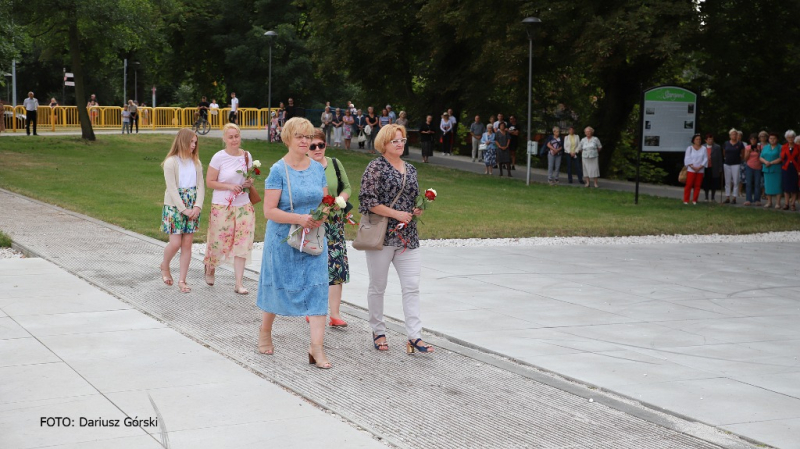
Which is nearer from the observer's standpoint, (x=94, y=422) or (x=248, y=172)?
(x=94, y=422)

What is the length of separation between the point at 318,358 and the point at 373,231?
113 cm

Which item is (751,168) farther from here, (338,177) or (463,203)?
(338,177)

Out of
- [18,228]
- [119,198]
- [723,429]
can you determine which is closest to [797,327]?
[723,429]

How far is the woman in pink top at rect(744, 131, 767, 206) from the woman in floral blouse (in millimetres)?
17502

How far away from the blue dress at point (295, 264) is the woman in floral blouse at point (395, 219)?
0.58m

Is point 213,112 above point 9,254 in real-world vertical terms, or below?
above

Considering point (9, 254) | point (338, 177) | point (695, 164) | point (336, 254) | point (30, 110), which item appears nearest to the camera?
point (338, 177)

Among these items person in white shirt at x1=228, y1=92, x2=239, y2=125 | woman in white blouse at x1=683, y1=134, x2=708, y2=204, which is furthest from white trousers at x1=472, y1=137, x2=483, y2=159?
person in white shirt at x1=228, y1=92, x2=239, y2=125

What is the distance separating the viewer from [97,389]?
21.4 ft

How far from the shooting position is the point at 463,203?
22594 mm

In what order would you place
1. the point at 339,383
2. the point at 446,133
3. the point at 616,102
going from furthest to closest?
the point at 446,133
the point at 616,102
the point at 339,383

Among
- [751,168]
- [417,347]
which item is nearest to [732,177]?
[751,168]

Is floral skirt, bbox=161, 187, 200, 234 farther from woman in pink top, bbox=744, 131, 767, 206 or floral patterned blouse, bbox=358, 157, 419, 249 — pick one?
woman in pink top, bbox=744, 131, 767, 206

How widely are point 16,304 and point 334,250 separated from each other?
125 inches
